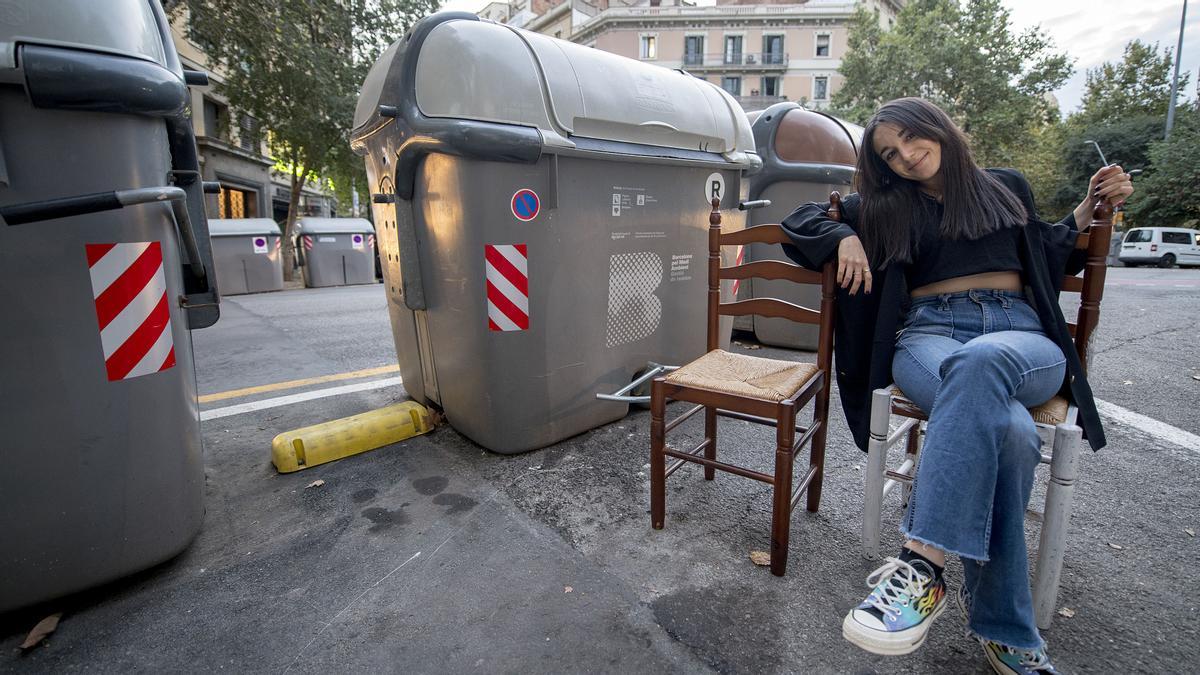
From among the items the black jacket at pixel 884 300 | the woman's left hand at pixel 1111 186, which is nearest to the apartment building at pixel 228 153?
the black jacket at pixel 884 300

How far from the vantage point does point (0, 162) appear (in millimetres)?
Result: 1474

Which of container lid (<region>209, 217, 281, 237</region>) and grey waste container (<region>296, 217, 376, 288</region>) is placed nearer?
container lid (<region>209, 217, 281, 237</region>)

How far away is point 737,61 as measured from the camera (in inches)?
1575

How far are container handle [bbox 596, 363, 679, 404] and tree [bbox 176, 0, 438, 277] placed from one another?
1354 centimetres

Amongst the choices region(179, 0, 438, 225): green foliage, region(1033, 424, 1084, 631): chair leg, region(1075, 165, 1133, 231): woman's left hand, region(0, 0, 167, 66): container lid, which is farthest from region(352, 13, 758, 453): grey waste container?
region(179, 0, 438, 225): green foliage

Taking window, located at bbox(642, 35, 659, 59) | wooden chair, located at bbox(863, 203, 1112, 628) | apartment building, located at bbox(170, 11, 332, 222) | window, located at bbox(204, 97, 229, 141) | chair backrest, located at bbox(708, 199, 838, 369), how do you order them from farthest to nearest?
window, located at bbox(642, 35, 659, 59), window, located at bbox(204, 97, 229, 141), apartment building, located at bbox(170, 11, 332, 222), chair backrest, located at bbox(708, 199, 838, 369), wooden chair, located at bbox(863, 203, 1112, 628)

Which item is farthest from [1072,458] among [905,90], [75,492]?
[905,90]

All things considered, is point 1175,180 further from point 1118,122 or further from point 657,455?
point 657,455

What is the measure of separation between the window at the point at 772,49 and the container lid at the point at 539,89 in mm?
41529

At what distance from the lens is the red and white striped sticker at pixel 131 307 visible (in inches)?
65.8

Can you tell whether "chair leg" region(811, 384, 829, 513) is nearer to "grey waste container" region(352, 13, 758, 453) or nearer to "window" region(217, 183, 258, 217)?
"grey waste container" region(352, 13, 758, 453)

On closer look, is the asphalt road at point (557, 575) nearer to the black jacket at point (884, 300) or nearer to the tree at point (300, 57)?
the black jacket at point (884, 300)

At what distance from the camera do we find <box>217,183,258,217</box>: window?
21009 millimetres

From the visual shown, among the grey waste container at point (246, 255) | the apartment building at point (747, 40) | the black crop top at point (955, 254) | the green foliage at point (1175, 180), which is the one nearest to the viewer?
the black crop top at point (955, 254)
